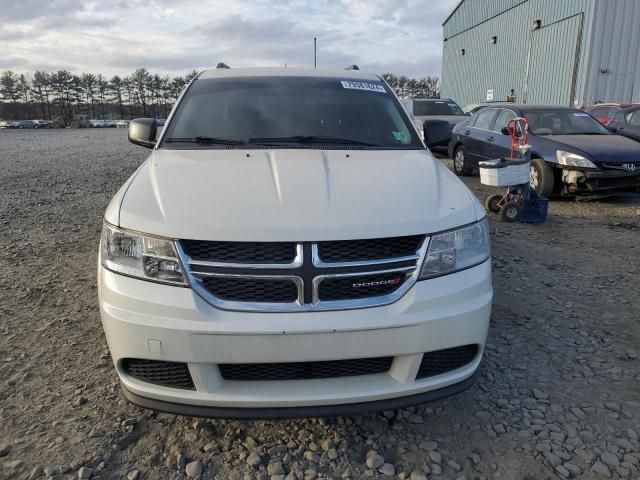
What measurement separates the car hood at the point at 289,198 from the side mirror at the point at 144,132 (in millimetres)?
945

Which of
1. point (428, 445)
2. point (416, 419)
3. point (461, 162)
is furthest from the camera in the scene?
point (461, 162)

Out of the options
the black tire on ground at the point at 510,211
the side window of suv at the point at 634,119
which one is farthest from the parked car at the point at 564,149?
the side window of suv at the point at 634,119

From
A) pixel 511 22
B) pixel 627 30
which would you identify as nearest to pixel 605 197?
pixel 627 30

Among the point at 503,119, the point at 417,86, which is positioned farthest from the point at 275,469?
the point at 417,86

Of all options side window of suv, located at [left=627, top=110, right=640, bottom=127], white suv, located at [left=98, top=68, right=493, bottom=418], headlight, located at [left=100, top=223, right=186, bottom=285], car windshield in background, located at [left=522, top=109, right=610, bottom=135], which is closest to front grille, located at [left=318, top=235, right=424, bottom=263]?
white suv, located at [left=98, top=68, right=493, bottom=418]

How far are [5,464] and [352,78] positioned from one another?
3.21 m

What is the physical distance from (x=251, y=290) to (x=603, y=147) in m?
7.27

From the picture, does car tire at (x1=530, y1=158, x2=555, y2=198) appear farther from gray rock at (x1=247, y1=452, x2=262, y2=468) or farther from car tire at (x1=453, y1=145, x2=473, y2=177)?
gray rock at (x1=247, y1=452, x2=262, y2=468)

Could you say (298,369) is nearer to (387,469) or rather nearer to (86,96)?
(387,469)

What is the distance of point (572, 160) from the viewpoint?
7391mm

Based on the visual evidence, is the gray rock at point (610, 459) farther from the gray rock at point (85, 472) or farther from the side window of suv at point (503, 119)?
the side window of suv at point (503, 119)

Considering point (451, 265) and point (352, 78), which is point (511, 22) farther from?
point (451, 265)

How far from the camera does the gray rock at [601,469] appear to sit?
2.09 meters

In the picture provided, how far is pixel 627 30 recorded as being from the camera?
1894 cm
